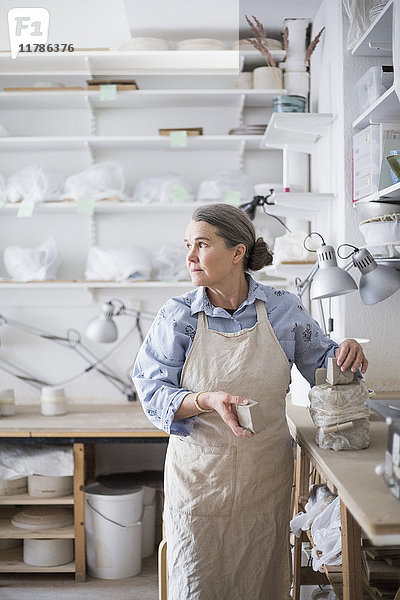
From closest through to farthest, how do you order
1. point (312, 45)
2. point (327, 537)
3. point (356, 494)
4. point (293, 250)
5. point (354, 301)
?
point (356, 494) < point (327, 537) < point (354, 301) < point (293, 250) < point (312, 45)

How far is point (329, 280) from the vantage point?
2582 millimetres

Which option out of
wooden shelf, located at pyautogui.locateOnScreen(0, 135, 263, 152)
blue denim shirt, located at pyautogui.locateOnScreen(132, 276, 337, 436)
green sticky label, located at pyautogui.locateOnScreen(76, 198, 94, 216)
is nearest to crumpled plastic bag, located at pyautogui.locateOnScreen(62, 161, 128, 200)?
green sticky label, located at pyautogui.locateOnScreen(76, 198, 94, 216)

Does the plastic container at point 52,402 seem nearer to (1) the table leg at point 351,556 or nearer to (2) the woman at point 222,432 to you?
(2) the woman at point 222,432

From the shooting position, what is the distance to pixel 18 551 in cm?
368

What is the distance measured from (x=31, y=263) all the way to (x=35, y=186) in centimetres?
41

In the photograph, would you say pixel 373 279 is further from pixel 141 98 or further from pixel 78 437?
pixel 141 98

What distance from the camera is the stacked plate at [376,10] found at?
8.75 feet

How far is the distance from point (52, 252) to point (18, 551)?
158 cm

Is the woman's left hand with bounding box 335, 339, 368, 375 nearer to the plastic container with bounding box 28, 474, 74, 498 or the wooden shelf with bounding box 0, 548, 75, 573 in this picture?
the plastic container with bounding box 28, 474, 74, 498

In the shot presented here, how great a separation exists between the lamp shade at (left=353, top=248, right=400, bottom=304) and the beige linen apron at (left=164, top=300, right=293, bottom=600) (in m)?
0.73

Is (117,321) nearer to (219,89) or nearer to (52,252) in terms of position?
(52,252)

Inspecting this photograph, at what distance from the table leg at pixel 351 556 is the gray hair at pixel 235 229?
753mm

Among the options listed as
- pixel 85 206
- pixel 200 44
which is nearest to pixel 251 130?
pixel 200 44

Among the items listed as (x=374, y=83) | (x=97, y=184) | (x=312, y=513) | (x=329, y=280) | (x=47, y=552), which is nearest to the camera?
(x=312, y=513)
